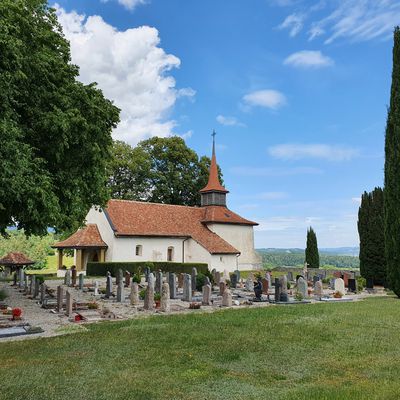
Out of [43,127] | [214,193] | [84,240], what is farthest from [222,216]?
[43,127]

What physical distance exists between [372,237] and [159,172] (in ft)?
94.1

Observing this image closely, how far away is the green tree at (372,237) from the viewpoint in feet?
96.6

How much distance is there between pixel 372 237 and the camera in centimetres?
3008

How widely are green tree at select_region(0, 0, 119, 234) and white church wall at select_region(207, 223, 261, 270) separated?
26.2m

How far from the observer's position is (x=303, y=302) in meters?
19.3

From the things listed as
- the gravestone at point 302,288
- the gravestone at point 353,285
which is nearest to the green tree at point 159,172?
the gravestone at point 353,285

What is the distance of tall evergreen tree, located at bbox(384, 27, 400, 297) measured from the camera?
1756 centimetres

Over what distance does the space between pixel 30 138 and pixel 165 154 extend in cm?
3648

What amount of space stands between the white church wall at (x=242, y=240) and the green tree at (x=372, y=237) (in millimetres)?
16109

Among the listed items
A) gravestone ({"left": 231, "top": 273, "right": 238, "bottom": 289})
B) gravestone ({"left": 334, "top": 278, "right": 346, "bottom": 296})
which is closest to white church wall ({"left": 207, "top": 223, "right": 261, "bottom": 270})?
gravestone ({"left": 231, "top": 273, "right": 238, "bottom": 289})

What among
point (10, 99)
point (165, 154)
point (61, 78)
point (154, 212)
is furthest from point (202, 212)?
point (10, 99)

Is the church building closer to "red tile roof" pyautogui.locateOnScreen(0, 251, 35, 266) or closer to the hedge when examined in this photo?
the hedge

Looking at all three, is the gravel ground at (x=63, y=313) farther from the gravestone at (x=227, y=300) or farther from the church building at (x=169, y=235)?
the church building at (x=169, y=235)

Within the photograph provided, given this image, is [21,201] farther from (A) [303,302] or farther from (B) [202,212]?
(B) [202,212]
